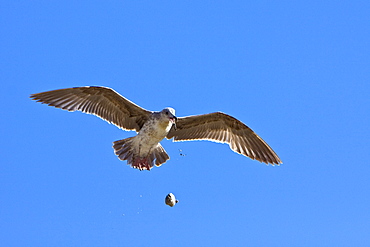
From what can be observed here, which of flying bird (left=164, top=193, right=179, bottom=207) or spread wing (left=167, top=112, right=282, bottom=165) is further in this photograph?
spread wing (left=167, top=112, right=282, bottom=165)

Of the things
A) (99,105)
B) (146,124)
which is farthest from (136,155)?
(99,105)

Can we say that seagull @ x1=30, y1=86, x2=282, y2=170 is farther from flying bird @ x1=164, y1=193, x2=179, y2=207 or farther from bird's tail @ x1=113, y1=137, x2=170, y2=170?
flying bird @ x1=164, y1=193, x2=179, y2=207

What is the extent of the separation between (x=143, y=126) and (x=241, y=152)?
2.17m

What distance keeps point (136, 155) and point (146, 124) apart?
0.72 meters


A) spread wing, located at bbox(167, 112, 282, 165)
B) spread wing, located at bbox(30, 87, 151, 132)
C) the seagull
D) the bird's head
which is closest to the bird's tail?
the seagull

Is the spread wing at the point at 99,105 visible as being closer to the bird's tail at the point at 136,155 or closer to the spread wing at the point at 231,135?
the bird's tail at the point at 136,155

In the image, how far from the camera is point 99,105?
9.37 meters

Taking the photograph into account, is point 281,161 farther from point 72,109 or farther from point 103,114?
point 72,109

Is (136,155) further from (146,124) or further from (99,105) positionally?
(99,105)

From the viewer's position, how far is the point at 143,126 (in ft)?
29.8

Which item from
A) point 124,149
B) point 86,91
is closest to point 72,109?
point 86,91

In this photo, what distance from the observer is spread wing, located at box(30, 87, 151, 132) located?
363 inches

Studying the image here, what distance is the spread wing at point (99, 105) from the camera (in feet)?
30.2

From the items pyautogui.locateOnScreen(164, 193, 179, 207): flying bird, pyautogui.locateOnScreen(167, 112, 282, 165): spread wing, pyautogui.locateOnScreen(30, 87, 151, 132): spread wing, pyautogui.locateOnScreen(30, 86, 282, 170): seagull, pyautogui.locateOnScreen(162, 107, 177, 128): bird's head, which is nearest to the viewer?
pyautogui.locateOnScreen(164, 193, 179, 207): flying bird
